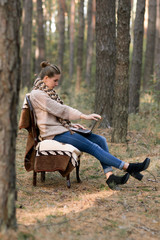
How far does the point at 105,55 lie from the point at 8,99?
261 inches

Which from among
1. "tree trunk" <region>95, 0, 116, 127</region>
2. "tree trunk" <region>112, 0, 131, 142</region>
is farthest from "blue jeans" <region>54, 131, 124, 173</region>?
"tree trunk" <region>95, 0, 116, 127</region>

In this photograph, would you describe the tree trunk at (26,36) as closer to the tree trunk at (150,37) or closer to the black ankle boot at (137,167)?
the tree trunk at (150,37)

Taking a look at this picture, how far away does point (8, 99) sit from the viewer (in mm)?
2680

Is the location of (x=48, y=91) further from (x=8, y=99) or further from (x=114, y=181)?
(x=8, y=99)

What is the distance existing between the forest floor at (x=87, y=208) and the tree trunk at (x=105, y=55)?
326 cm

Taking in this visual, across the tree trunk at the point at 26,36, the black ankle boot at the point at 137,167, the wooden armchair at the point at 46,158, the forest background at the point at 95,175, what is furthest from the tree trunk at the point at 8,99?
the tree trunk at the point at 26,36

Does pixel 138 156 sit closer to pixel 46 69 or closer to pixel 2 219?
pixel 46 69

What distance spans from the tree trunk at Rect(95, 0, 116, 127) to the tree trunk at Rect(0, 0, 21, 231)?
21.1 feet

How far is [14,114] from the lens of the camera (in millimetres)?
2746

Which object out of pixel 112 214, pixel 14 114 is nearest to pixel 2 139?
pixel 14 114

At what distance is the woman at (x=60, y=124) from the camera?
4.55 m

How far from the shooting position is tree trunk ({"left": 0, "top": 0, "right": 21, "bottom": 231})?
2.63 meters

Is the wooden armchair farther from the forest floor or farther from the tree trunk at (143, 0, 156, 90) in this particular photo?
the tree trunk at (143, 0, 156, 90)

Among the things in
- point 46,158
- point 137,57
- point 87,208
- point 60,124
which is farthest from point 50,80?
point 137,57
